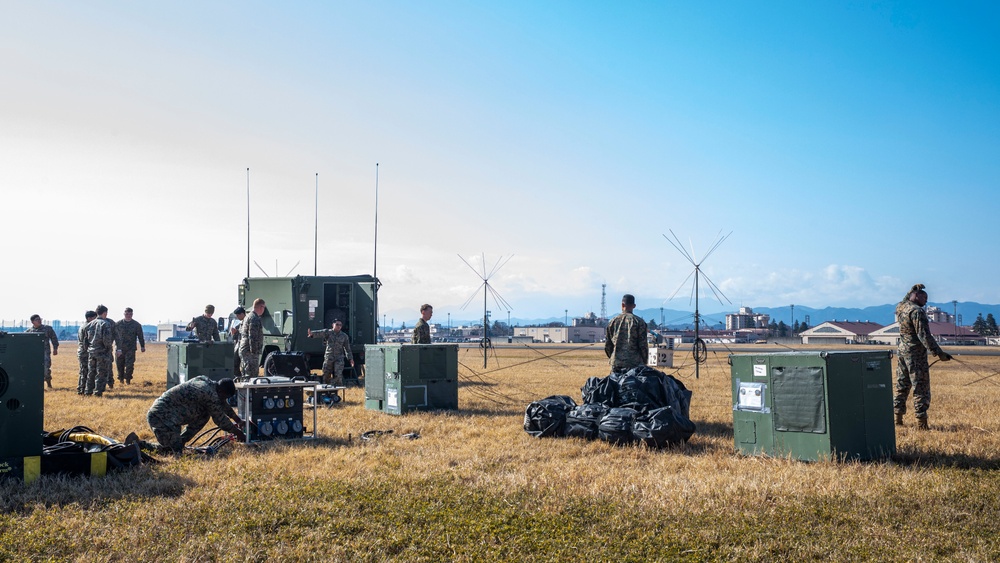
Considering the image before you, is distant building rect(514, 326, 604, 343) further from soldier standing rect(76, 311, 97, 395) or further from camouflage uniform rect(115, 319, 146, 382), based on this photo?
soldier standing rect(76, 311, 97, 395)

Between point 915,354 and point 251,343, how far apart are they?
1133cm

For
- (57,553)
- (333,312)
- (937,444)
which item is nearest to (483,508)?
(57,553)

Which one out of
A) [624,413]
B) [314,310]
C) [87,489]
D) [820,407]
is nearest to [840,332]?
[314,310]

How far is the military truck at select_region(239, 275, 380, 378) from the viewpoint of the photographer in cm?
1834

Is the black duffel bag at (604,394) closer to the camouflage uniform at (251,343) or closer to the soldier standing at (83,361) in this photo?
the camouflage uniform at (251,343)

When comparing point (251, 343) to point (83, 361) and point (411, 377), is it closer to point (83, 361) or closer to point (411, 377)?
point (411, 377)

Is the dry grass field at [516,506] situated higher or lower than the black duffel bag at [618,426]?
lower

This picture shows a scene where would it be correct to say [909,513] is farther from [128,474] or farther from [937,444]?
[128,474]

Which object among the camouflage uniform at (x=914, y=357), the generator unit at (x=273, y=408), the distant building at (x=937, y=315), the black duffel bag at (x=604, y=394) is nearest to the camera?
the generator unit at (x=273, y=408)

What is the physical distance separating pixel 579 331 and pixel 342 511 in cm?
13397

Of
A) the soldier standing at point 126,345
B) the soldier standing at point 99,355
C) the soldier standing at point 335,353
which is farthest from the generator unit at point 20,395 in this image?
the soldier standing at point 126,345

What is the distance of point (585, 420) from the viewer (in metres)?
9.57

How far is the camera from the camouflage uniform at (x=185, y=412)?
28.3ft

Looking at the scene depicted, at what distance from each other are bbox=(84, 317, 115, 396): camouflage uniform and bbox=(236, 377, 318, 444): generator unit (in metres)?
7.85
